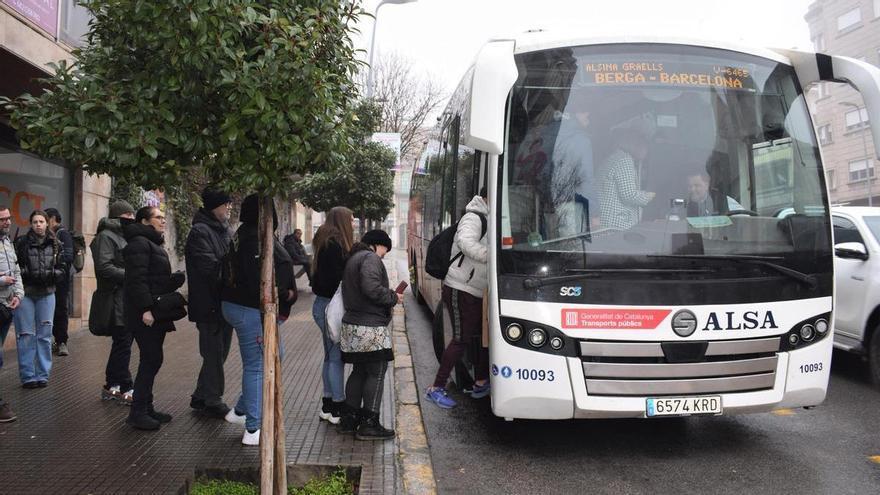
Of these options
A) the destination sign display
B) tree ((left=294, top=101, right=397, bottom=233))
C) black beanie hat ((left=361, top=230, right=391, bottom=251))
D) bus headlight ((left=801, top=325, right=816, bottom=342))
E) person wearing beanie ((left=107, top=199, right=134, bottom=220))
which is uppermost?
tree ((left=294, top=101, right=397, bottom=233))

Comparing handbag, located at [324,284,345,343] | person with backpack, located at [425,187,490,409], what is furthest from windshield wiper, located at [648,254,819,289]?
handbag, located at [324,284,345,343]

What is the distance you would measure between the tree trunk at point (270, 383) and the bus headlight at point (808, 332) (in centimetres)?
357

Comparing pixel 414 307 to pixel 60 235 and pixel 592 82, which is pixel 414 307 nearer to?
pixel 60 235

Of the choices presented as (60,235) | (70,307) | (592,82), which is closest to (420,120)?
(70,307)

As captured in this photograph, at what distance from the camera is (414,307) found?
540 inches

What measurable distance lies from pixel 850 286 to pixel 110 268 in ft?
24.0

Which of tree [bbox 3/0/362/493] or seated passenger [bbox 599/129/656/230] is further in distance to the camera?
seated passenger [bbox 599/129/656/230]

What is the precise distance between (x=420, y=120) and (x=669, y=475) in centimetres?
2572

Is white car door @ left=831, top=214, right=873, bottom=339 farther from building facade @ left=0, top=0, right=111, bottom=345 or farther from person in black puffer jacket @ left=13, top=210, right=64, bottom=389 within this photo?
building facade @ left=0, top=0, right=111, bottom=345

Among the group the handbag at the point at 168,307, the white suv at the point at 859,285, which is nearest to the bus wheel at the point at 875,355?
the white suv at the point at 859,285

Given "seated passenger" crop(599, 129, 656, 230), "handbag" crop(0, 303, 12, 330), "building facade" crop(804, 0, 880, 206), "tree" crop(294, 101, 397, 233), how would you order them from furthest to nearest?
"building facade" crop(804, 0, 880, 206) < "tree" crop(294, 101, 397, 233) < "handbag" crop(0, 303, 12, 330) < "seated passenger" crop(599, 129, 656, 230)

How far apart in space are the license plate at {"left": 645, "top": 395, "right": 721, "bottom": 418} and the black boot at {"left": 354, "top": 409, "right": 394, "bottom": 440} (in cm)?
187

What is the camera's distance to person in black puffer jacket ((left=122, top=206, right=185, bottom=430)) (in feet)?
17.1

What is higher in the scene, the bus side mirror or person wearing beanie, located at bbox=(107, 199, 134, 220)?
person wearing beanie, located at bbox=(107, 199, 134, 220)
